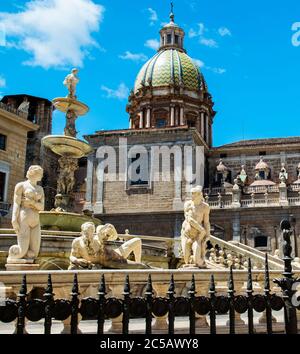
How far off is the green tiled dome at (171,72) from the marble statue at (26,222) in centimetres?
3577

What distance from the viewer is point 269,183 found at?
34.2m

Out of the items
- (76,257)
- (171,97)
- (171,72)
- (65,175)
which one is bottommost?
(76,257)

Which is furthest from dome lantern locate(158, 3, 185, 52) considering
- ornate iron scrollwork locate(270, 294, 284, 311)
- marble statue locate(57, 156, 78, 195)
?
ornate iron scrollwork locate(270, 294, 284, 311)

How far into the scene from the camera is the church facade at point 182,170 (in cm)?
3203

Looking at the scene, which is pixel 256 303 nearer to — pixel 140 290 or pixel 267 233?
pixel 140 290

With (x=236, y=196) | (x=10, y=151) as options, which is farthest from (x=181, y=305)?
(x=236, y=196)

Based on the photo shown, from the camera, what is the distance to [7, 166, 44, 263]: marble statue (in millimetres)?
7371

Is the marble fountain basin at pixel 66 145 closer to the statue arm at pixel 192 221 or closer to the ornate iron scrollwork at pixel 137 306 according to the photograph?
the statue arm at pixel 192 221

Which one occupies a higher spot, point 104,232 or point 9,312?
point 104,232

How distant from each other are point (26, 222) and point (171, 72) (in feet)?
121

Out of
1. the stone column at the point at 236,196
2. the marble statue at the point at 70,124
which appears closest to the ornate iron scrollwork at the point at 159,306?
the marble statue at the point at 70,124

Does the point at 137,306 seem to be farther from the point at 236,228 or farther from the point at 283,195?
the point at 283,195

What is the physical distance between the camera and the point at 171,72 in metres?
42.6

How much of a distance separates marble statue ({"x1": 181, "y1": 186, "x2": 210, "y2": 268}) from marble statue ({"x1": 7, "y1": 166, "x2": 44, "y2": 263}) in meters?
3.06
